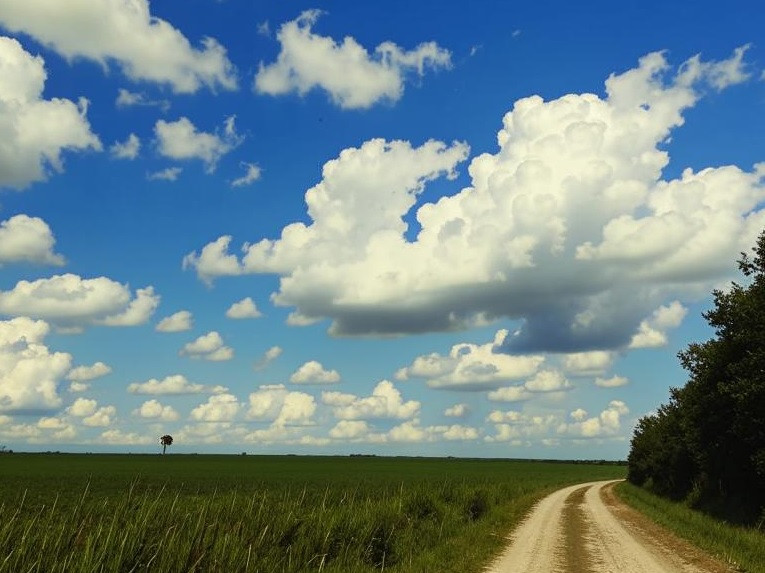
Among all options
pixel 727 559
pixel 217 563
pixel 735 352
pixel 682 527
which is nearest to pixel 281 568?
pixel 217 563

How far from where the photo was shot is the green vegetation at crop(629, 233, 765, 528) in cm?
2683

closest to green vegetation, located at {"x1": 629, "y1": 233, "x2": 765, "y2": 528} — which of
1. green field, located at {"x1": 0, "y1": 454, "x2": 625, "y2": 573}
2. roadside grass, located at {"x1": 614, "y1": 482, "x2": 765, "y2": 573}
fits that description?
roadside grass, located at {"x1": 614, "y1": 482, "x2": 765, "y2": 573}

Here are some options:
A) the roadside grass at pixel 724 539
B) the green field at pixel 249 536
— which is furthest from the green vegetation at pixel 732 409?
the green field at pixel 249 536

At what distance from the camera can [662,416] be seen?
62062mm

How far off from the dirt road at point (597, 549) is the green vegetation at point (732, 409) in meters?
5.60

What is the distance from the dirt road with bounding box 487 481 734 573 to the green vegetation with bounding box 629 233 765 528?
5603 mm

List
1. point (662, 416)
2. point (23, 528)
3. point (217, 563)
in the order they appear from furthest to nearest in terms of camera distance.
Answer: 1. point (662, 416)
2. point (217, 563)
3. point (23, 528)

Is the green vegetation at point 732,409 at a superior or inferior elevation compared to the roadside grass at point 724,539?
superior

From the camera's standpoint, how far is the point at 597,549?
20047mm

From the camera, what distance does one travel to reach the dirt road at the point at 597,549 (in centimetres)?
1677

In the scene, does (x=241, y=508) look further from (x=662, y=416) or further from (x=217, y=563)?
(x=662, y=416)

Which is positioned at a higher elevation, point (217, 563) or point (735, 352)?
point (735, 352)

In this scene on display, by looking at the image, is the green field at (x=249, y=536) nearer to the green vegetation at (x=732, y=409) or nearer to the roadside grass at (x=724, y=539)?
the roadside grass at (x=724, y=539)

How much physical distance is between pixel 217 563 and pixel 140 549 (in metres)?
1.74
